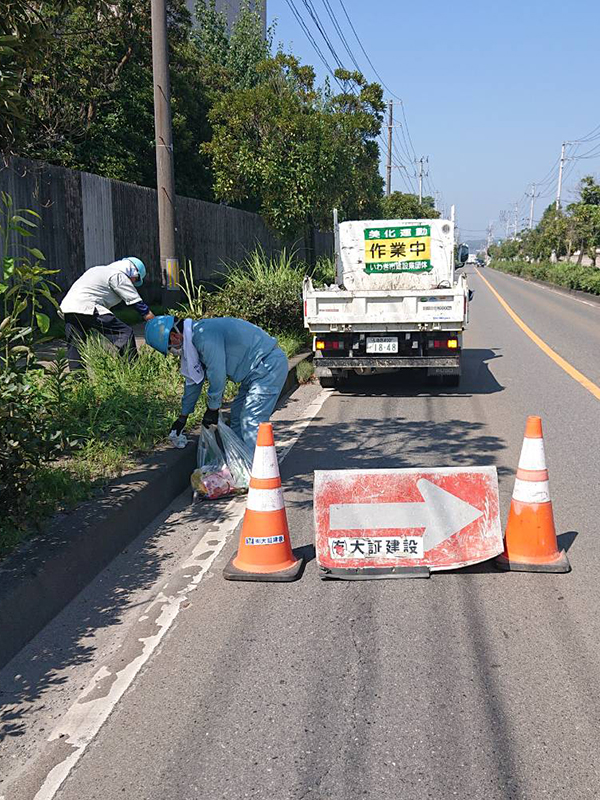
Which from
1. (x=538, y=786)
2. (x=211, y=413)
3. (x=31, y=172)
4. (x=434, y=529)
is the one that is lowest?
(x=538, y=786)

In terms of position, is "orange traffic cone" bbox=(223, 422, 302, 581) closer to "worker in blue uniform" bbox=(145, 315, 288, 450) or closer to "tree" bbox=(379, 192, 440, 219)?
"worker in blue uniform" bbox=(145, 315, 288, 450)

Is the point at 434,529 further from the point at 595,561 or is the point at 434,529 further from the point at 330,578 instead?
the point at 595,561

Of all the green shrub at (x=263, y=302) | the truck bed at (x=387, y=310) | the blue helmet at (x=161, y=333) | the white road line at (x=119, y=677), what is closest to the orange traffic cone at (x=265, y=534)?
the white road line at (x=119, y=677)

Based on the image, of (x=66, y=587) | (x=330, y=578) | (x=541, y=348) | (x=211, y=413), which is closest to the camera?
(x=66, y=587)

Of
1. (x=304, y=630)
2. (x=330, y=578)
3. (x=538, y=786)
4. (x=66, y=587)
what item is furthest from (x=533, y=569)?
(x=66, y=587)

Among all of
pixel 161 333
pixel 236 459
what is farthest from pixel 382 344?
pixel 161 333

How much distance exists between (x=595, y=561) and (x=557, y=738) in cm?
186

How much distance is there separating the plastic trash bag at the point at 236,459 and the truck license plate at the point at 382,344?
409cm

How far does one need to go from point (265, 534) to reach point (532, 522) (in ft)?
5.00

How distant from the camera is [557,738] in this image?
2932 millimetres

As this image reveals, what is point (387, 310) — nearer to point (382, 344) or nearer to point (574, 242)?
point (382, 344)

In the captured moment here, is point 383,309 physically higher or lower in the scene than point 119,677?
higher

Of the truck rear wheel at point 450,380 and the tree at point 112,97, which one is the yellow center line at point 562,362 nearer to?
the truck rear wheel at point 450,380

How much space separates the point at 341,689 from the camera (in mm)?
3279
